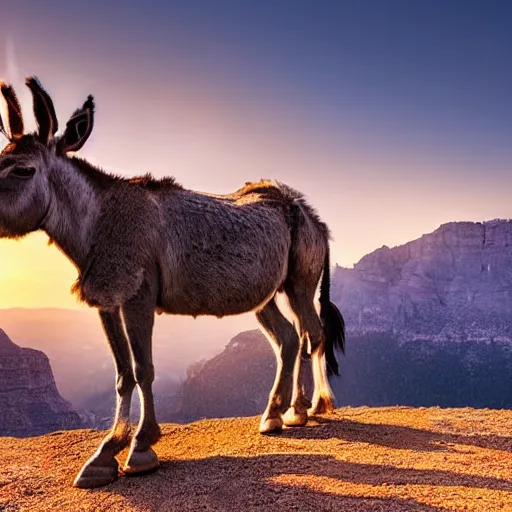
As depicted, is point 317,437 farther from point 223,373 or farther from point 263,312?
point 223,373

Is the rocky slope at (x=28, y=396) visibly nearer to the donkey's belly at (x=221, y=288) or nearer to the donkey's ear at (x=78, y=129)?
the donkey's belly at (x=221, y=288)

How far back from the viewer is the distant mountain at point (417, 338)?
80.8 metres

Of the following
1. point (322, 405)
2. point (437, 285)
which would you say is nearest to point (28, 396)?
point (322, 405)

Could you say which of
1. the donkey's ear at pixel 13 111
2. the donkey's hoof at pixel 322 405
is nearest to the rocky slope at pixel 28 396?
the donkey's hoof at pixel 322 405

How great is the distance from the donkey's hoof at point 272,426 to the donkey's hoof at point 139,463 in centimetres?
213

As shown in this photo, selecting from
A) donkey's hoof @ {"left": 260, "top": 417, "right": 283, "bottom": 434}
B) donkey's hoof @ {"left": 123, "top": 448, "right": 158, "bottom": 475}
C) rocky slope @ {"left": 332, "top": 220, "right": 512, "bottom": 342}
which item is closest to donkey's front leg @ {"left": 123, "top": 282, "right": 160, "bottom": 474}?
donkey's hoof @ {"left": 123, "top": 448, "right": 158, "bottom": 475}

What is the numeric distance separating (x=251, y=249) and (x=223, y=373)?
99.0m

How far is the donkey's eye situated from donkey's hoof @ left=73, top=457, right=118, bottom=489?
3.20 m

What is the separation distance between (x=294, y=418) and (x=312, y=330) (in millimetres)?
1429

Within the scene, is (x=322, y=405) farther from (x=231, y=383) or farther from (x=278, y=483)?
(x=231, y=383)

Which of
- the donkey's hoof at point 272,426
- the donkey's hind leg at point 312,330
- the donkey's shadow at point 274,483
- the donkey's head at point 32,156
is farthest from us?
the donkey's hind leg at point 312,330

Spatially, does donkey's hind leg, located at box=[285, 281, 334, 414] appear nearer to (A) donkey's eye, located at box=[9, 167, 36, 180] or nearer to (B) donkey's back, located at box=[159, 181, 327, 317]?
(B) donkey's back, located at box=[159, 181, 327, 317]

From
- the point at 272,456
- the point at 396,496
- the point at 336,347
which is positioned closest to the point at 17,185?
the point at 272,456

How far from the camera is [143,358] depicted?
5.35m
